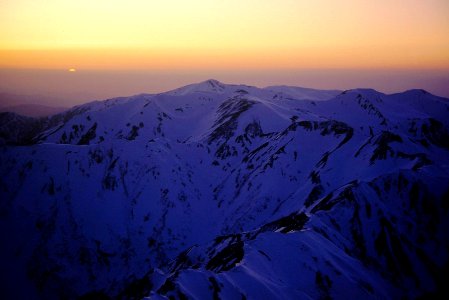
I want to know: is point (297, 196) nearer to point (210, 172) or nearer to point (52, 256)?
point (210, 172)

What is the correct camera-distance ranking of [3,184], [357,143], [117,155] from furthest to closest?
1. [117,155]
2. [3,184]
3. [357,143]

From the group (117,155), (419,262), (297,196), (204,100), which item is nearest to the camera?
(419,262)

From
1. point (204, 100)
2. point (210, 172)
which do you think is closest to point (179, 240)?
point (210, 172)

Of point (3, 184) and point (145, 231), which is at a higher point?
point (3, 184)

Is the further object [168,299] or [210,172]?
[210,172]

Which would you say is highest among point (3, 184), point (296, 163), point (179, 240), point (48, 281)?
point (296, 163)

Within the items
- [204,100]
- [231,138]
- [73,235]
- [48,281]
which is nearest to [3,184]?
[73,235]
